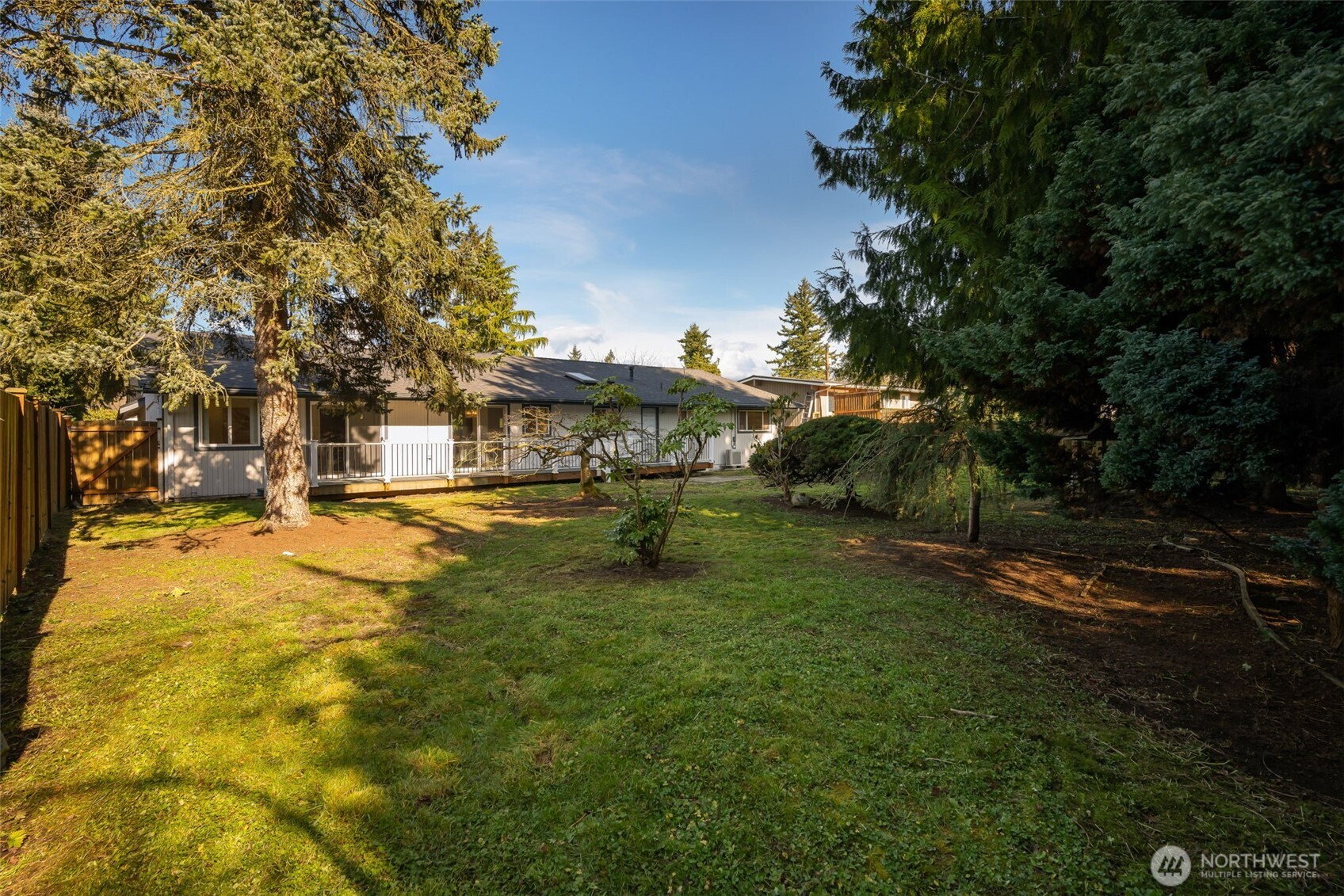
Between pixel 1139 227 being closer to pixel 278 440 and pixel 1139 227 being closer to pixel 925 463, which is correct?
pixel 925 463

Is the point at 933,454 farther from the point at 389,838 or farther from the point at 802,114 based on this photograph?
the point at 389,838

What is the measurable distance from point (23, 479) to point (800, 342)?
46.1 metres

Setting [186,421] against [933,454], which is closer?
[933,454]

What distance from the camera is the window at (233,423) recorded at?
13.4 meters

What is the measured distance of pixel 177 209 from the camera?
695 cm

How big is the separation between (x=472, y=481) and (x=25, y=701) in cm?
1282

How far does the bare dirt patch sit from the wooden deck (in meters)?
7.20

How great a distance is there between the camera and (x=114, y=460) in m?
13.2

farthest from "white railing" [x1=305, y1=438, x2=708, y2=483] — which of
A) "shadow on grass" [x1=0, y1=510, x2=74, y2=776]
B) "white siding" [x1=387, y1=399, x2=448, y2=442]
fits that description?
"shadow on grass" [x1=0, y1=510, x2=74, y2=776]

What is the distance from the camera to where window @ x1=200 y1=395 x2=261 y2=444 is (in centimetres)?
1337

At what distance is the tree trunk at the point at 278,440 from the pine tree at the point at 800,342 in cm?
4108

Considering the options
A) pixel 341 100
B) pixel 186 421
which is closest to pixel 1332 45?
pixel 341 100

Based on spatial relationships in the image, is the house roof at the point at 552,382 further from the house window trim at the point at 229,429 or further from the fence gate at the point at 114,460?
the fence gate at the point at 114,460

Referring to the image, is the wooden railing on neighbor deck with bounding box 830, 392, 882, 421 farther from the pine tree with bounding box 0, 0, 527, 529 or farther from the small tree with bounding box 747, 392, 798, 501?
the pine tree with bounding box 0, 0, 527, 529
